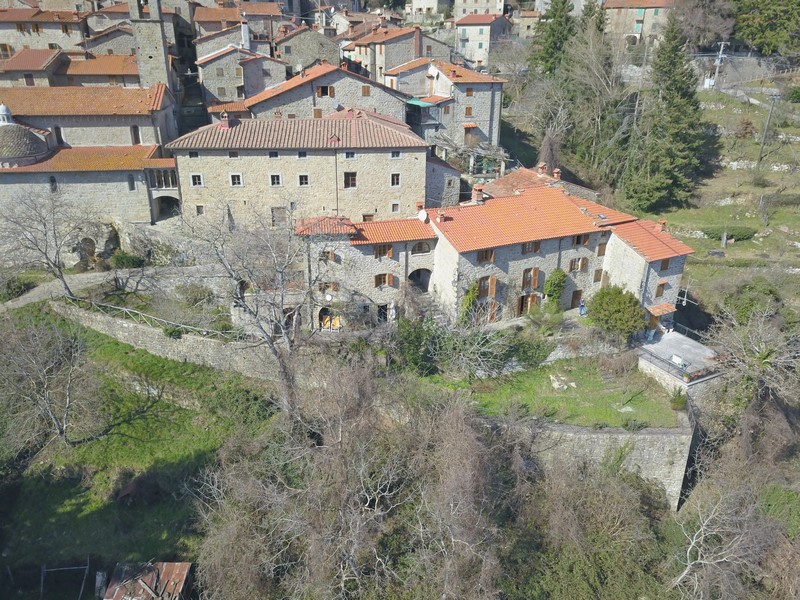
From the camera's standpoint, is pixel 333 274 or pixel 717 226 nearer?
pixel 333 274

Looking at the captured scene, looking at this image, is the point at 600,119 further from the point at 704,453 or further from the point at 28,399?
the point at 28,399

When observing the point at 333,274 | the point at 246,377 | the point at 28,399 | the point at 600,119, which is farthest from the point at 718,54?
the point at 28,399

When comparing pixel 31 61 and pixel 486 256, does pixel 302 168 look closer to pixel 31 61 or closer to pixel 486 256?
pixel 486 256

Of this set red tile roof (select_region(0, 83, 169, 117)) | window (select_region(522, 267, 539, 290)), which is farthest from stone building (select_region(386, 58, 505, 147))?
red tile roof (select_region(0, 83, 169, 117))

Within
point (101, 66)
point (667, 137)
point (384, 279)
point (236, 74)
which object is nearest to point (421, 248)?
point (384, 279)

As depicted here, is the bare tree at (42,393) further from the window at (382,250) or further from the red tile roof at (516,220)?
the red tile roof at (516,220)

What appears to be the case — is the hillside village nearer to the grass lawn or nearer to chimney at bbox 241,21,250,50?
the grass lawn

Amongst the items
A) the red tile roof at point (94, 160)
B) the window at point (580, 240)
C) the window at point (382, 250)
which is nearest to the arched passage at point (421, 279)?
the window at point (382, 250)
